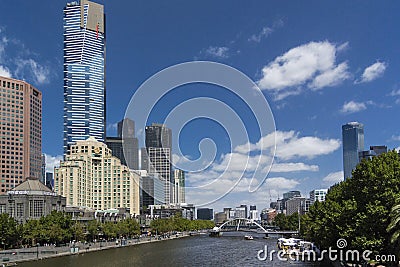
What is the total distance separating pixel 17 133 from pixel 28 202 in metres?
84.0

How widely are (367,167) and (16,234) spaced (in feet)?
199

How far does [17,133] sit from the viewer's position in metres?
169

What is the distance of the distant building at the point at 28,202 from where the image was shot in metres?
91.7

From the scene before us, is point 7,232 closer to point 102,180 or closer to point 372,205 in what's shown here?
point 372,205

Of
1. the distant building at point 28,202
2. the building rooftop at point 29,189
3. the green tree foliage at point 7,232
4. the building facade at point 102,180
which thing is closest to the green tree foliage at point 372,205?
the green tree foliage at point 7,232

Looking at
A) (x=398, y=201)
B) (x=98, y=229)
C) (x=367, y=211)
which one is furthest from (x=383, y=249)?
(x=98, y=229)

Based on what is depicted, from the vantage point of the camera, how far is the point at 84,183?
162m

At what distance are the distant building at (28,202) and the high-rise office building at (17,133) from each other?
7251 centimetres

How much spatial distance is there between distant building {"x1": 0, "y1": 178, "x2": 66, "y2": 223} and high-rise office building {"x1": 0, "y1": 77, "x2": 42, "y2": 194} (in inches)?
2855

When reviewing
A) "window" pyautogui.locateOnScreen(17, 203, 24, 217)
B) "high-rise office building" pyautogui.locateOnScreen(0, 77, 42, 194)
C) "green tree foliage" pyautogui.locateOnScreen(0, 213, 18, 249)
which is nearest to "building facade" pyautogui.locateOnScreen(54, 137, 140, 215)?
"high-rise office building" pyautogui.locateOnScreen(0, 77, 42, 194)

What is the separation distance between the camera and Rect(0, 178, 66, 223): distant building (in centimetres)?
9169

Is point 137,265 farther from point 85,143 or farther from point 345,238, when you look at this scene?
point 85,143

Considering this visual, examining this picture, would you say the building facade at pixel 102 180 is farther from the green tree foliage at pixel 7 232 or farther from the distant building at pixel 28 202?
the green tree foliage at pixel 7 232

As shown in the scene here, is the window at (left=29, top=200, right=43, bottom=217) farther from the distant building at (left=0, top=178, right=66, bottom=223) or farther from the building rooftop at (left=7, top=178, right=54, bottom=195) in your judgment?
the building rooftop at (left=7, top=178, right=54, bottom=195)
